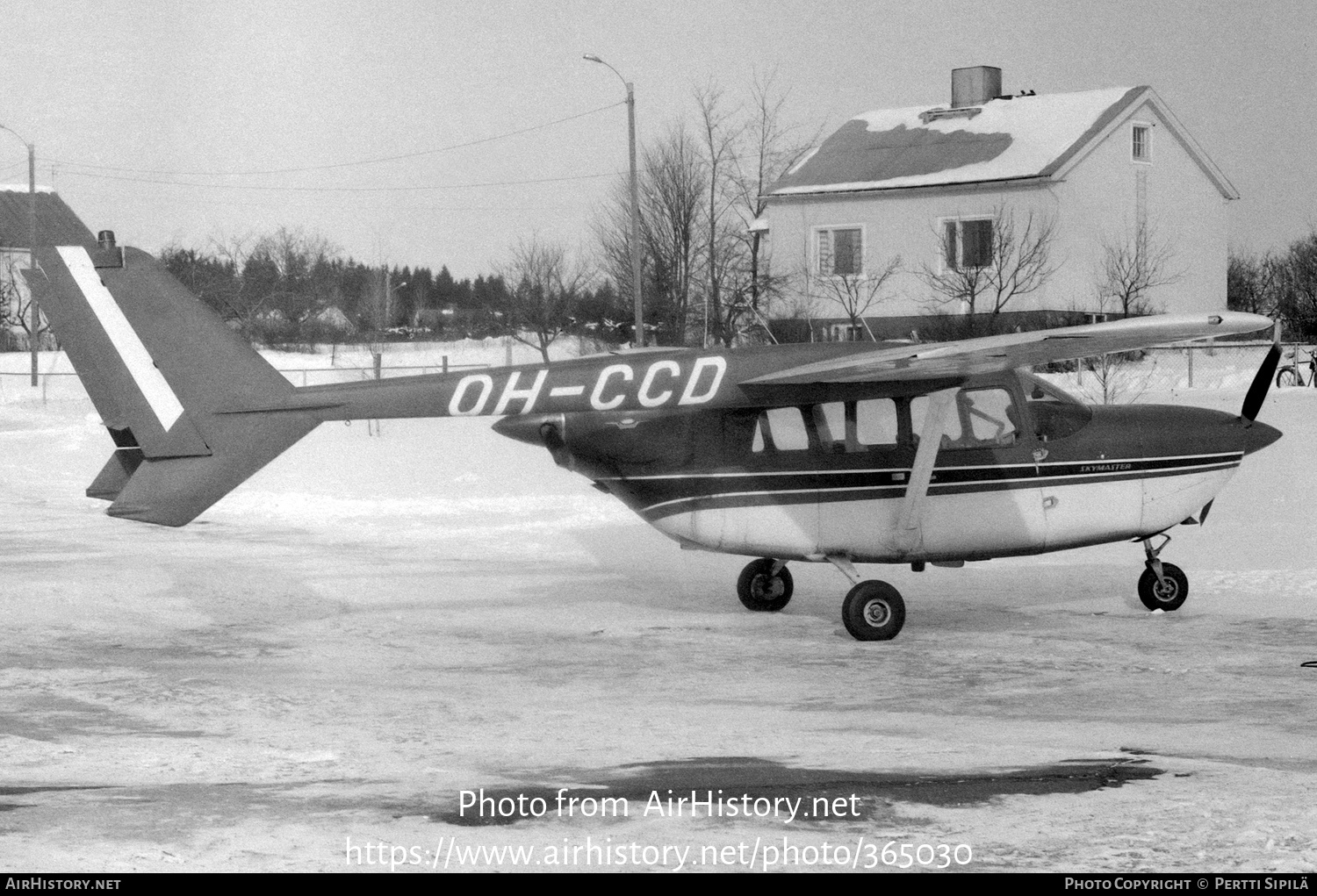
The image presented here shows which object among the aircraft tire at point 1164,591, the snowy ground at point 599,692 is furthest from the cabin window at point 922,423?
the aircraft tire at point 1164,591

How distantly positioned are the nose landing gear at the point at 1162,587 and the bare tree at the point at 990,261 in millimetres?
23928

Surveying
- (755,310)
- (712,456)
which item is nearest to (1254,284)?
(755,310)

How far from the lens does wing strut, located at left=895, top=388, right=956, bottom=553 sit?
12.3 meters

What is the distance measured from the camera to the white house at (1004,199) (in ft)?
128

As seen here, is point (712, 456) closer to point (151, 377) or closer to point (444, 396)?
point (444, 396)

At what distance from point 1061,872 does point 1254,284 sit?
168 ft

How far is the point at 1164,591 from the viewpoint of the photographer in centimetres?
1336

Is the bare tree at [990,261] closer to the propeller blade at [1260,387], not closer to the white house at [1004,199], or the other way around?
the white house at [1004,199]

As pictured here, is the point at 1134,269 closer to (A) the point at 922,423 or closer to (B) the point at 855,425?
(A) the point at 922,423

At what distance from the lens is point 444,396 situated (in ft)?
39.5

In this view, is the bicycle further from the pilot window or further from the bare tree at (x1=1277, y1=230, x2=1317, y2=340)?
the pilot window

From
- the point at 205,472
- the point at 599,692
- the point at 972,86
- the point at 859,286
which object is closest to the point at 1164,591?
the point at 599,692

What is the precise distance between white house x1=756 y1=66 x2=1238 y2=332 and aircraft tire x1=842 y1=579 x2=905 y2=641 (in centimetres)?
2673

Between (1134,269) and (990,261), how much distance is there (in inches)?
178
